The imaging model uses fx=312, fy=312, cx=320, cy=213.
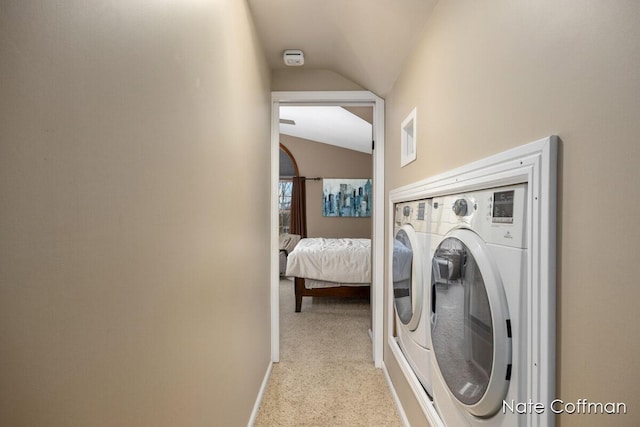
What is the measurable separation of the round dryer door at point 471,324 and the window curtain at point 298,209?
514cm

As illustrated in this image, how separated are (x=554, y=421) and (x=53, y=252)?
976 mm

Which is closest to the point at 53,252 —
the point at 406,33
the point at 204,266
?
the point at 204,266

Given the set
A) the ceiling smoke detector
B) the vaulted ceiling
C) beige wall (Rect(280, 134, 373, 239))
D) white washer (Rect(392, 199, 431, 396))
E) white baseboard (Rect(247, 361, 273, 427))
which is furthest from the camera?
beige wall (Rect(280, 134, 373, 239))

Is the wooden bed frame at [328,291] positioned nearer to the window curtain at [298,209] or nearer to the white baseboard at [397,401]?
the white baseboard at [397,401]

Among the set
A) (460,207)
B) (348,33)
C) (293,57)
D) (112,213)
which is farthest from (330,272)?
(112,213)

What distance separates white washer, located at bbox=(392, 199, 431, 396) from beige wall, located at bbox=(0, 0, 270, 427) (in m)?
0.88

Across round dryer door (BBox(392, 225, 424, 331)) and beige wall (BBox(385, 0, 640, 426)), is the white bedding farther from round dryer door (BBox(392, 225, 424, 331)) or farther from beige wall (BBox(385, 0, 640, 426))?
beige wall (BBox(385, 0, 640, 426))

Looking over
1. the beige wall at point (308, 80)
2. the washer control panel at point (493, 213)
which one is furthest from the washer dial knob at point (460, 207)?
the beige wall at point (308, 80)

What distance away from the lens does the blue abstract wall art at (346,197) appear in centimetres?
A: 639

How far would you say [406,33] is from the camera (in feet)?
5.34

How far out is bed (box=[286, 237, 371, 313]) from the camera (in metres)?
3.79

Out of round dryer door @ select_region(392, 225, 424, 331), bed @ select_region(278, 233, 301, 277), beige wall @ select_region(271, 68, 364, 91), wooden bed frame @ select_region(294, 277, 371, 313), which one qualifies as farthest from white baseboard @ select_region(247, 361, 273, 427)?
bed @ select_region(278, 233, 301, 277)

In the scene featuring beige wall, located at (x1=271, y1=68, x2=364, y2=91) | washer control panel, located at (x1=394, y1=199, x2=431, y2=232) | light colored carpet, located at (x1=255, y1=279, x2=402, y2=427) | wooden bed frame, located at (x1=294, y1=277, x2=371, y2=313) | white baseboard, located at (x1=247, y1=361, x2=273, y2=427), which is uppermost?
beige wall, located at (x1=271, y1=68, x2=364, y2=91)

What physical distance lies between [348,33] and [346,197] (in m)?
4.63
